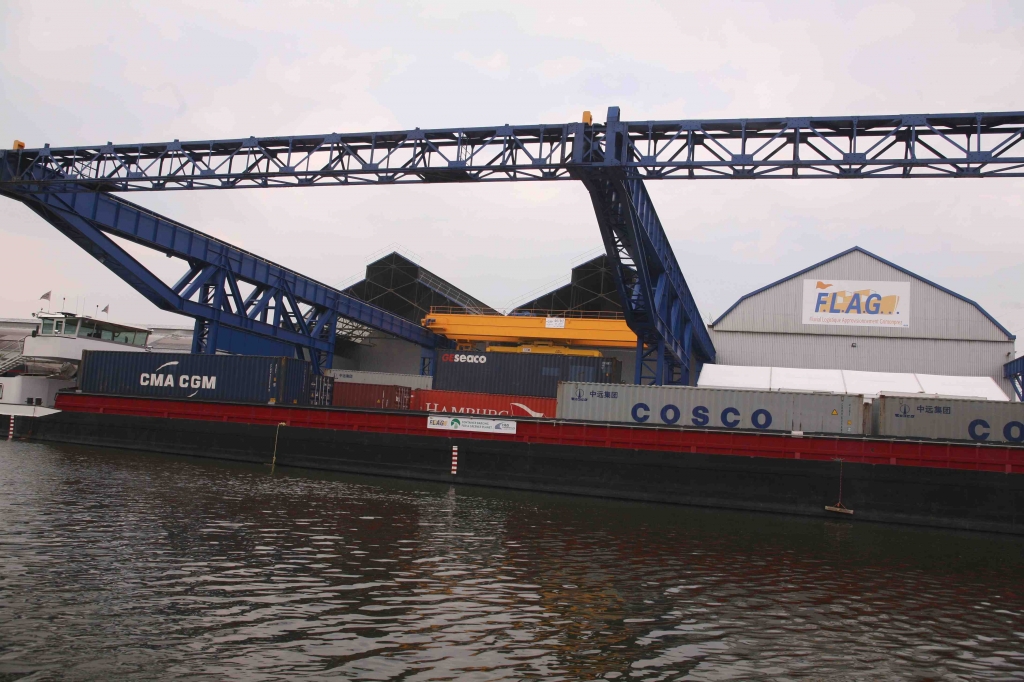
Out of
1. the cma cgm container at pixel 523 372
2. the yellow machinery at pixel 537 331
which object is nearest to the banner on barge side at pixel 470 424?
the cma cgm container at pixel 523 372

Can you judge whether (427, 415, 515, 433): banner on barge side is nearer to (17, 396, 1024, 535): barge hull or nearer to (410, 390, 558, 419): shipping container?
(17, 396, 1024, 535): barge hull

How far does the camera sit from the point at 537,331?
51.3 metres

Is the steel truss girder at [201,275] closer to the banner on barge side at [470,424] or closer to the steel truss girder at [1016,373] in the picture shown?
the banner on barge side at [470,424]

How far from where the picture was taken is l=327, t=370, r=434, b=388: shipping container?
174ft

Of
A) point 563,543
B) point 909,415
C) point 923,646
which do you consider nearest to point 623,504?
point 563,543

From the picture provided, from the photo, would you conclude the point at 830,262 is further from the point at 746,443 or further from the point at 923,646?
the point at 923,646

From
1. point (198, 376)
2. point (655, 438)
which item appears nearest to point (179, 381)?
point (198, 376)

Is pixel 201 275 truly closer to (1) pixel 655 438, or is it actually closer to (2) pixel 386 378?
(2) pixel 386 378

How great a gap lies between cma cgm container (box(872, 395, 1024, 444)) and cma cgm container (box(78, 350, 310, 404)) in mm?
24715

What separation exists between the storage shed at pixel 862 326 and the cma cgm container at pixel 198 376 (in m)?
31.5

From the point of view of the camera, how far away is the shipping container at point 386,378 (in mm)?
52953

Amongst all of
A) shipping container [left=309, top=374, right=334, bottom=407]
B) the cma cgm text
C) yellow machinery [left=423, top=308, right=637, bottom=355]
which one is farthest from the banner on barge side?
yellow machinery [left=423, top=308, right=637, bottom=355]

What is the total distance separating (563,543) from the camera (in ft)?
55.4

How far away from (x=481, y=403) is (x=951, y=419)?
20057 mm
